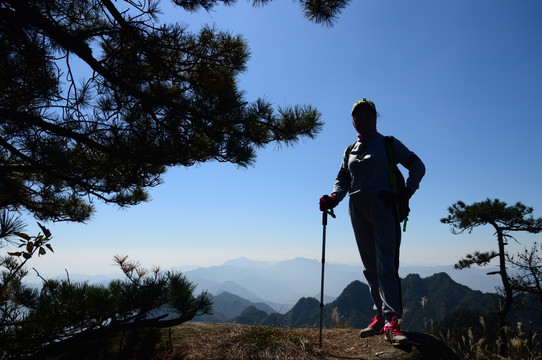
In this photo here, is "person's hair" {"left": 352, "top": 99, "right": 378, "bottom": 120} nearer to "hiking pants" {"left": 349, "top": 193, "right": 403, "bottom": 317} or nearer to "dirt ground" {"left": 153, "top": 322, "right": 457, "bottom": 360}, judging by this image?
"hiking pants" {"left": 349, "top": 193, "right": 403, "bottom": 317}

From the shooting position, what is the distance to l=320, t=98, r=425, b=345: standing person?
3186 mm

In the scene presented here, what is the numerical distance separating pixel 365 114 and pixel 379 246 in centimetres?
158

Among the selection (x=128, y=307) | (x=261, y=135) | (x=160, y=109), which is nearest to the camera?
(x=128, y=307)

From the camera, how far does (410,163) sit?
3.40 meters

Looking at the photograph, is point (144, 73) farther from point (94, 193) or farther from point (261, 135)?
point (94, 193)

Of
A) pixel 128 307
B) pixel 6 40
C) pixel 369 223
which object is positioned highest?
pixel 6 40

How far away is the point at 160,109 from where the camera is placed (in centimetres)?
438

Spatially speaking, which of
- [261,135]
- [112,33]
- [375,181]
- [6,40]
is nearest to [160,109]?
[112,33]

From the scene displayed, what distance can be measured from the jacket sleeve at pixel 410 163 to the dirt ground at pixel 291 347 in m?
1.66

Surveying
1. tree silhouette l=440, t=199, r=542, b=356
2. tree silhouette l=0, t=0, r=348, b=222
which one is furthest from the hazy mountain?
tree silhouette l=0, t=0, r=348, b=222

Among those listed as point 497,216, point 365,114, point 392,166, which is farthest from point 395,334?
point 497,216

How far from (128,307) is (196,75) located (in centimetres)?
347

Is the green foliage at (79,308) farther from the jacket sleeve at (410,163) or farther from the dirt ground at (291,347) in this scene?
the jacket sleeve at (410,163)

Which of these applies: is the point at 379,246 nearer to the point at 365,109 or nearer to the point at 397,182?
the point at 397,182
